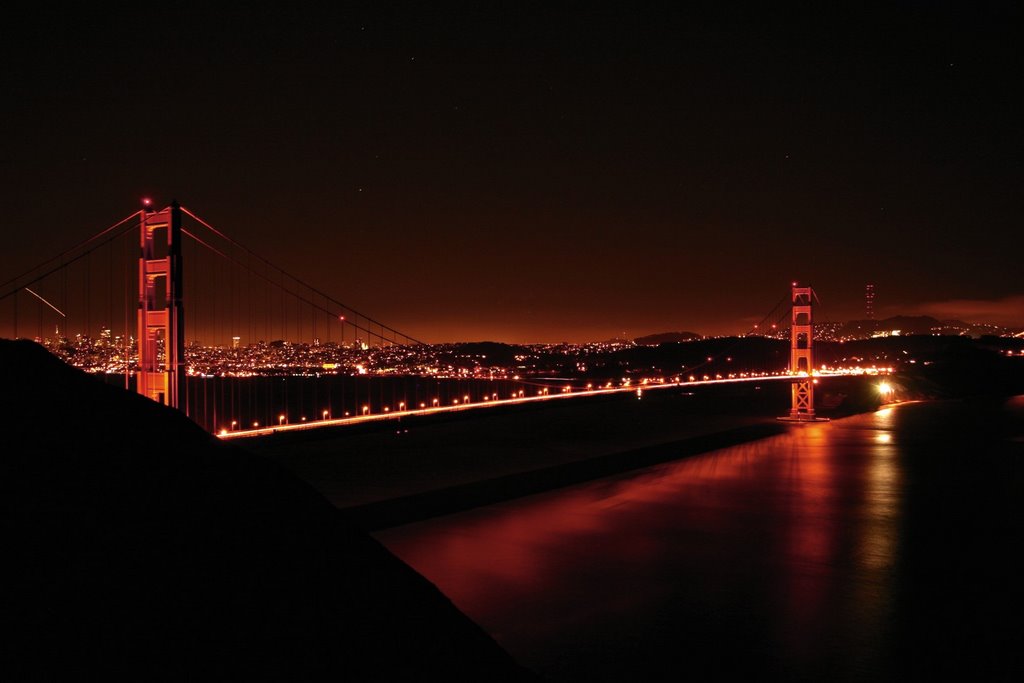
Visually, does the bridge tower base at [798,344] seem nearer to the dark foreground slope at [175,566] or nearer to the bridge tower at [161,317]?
the bridge tower at [161,317]

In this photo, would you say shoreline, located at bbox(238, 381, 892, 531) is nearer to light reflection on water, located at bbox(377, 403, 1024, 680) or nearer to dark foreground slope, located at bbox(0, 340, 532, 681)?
dark foreground slope, located at bbox(0, 340, 532, 681)

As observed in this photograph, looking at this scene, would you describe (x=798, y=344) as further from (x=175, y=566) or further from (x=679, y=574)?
(x=175, y=566)

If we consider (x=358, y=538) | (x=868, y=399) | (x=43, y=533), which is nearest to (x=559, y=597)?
(x=358, y=538)

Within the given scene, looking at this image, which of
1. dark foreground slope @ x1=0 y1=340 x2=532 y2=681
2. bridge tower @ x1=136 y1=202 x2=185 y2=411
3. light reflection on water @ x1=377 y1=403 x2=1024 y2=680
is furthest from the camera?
bridge tower @ x1=136 y1=202 x2=185 y2=411

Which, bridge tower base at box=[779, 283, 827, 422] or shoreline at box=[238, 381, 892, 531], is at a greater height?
bridge tower base at box=[779, 283, 827, 422]

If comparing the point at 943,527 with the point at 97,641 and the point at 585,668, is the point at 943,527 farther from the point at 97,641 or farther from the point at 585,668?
the point at 97,641

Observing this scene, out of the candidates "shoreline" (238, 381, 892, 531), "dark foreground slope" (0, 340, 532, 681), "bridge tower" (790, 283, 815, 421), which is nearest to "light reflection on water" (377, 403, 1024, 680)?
"shoreline" (238, 381, 892, 531)

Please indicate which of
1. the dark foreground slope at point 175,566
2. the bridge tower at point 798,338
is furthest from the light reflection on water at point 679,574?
the bridge tower at point 798,338
